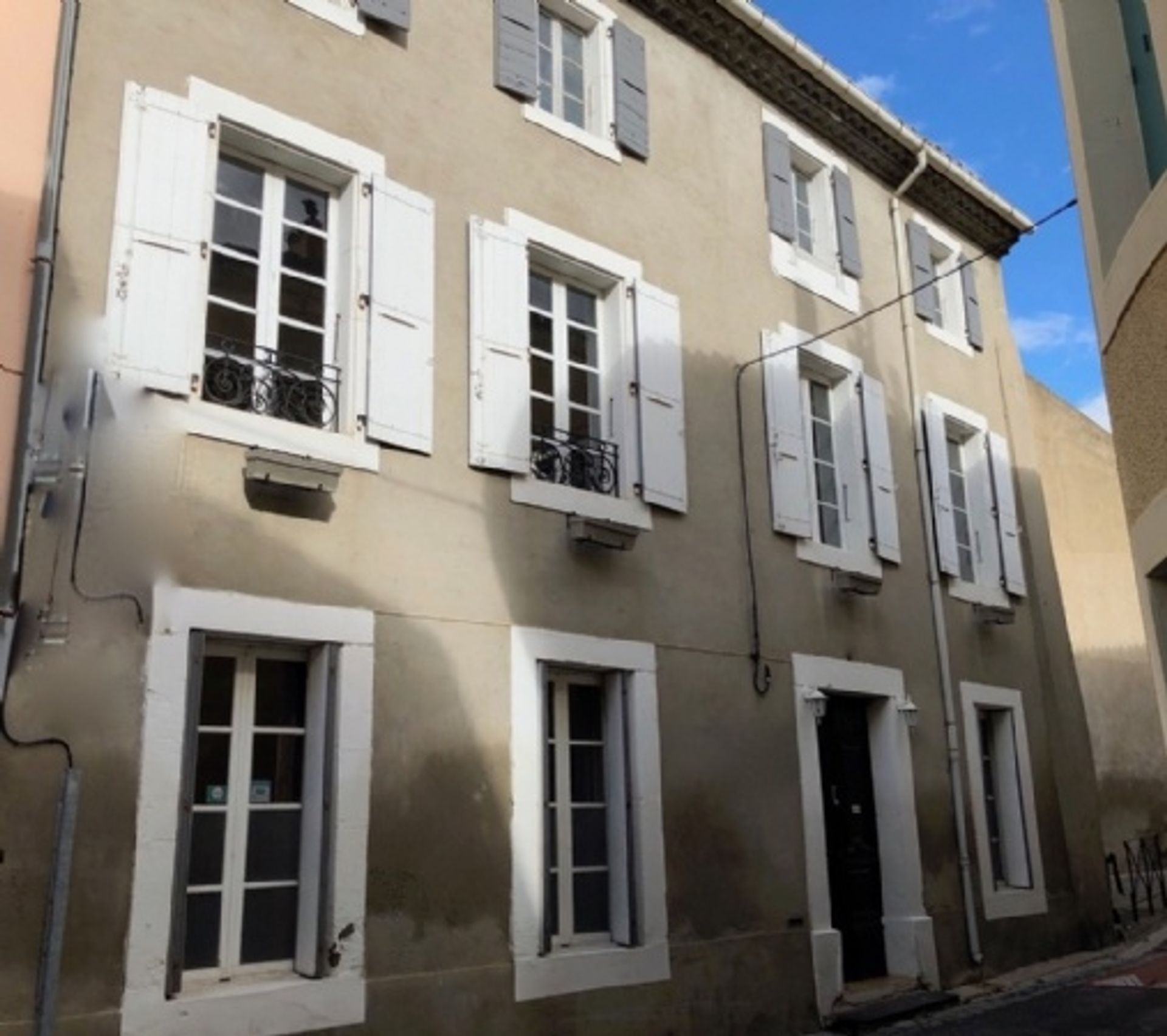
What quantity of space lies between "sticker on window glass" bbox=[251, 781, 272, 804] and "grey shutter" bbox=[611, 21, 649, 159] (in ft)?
17.2

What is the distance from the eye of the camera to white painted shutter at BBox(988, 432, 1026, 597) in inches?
466

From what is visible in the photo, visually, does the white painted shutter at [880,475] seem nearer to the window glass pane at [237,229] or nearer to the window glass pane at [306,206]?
the window glass pane at [306,206]

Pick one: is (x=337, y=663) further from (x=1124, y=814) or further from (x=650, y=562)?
(x=1124, y=814)

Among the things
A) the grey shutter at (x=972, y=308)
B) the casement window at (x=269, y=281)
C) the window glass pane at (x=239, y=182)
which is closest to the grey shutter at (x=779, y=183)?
the grey shutter at (x=972, y=308)

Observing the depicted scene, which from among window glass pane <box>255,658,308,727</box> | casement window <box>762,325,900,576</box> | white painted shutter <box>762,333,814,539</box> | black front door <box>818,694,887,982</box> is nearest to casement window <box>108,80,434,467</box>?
window glass pane <box>255,658,308,727</box>

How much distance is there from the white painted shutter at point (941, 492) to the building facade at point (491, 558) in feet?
0.22

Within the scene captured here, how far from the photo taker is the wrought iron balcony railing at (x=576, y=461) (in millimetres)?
7547

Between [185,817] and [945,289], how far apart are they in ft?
32.1

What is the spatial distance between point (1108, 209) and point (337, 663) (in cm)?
425

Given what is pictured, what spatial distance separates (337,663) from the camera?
612 centimetres

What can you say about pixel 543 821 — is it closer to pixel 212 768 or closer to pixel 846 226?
pixel 212 768

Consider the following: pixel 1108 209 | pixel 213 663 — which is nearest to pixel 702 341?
pixel 1108 209

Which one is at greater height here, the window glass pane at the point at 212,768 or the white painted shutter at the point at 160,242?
the white painted shutter at the point at 160,242

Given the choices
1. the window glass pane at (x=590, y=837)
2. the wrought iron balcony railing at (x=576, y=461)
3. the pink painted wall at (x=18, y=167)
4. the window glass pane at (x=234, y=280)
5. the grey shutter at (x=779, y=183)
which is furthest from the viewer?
the grey shutter at (x=779, y=183)
